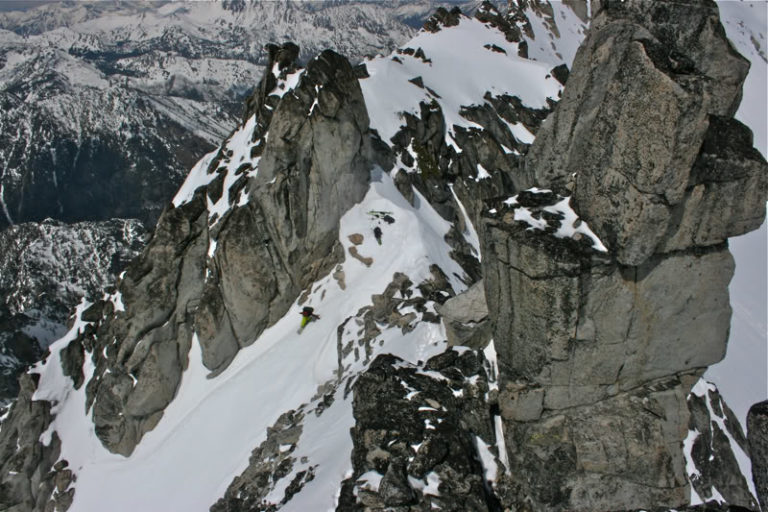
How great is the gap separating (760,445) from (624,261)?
5600mm

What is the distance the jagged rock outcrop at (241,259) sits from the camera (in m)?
36.0

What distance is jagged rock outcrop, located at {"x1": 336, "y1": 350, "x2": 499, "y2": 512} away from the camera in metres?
13.9

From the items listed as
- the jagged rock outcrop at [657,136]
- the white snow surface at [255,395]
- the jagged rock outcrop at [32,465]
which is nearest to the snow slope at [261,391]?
the white snow surface at [255,395]

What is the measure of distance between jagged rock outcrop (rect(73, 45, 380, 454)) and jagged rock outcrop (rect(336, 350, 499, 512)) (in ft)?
63.1

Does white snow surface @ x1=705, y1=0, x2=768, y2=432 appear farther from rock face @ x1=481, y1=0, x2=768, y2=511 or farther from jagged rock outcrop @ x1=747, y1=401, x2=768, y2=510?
jagged rock outcrop @ x1=747, y1=401, x2=768, y2=510

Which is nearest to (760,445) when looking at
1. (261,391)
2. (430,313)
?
(430,313)

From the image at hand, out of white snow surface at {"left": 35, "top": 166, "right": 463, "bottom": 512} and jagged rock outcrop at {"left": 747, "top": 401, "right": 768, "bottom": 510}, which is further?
white snow surface at {"left": 35, "top": 166, "right": 463, "bottom": 512}

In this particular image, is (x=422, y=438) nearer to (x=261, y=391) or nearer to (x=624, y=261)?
(x=624, y=261)

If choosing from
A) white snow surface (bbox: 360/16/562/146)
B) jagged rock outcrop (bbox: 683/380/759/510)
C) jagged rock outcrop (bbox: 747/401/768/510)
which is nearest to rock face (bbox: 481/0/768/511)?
jagged rock outcrop (bbox: 683/380/759/510)

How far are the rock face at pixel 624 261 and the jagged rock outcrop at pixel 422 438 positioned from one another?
1.28m

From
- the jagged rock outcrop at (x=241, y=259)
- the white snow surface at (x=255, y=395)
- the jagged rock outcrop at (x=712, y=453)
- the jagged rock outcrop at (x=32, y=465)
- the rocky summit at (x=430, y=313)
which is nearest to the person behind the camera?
the rocky summit at (x=430, y=313)

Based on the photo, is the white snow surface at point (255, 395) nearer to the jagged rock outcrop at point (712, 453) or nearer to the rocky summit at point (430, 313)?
the rocky summit at point (430, 313)

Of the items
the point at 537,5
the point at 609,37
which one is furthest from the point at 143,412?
the point at 537,5

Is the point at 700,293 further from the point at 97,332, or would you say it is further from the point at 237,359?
the point at 97,332
